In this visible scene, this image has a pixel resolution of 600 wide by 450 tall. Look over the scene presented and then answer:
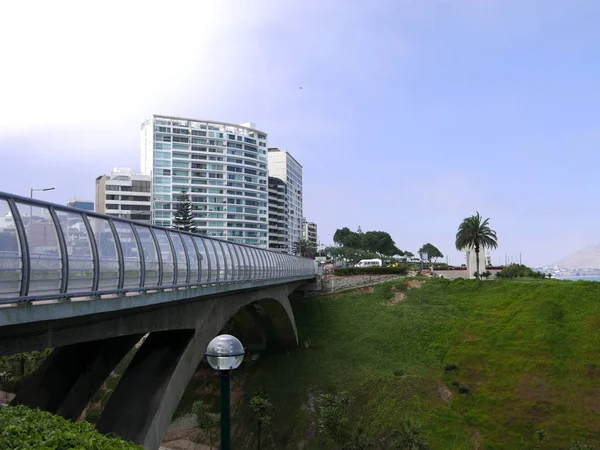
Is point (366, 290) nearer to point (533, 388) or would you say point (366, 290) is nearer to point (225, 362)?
point (533, 388)

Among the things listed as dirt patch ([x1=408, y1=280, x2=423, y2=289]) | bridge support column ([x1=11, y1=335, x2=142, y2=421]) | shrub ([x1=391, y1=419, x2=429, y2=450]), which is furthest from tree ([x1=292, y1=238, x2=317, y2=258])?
bridge support column ([x1=11, y1=335, x2=142, y2=421])

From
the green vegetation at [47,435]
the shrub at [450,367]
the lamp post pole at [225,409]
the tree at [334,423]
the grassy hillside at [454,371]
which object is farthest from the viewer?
the shrub at [450,367]

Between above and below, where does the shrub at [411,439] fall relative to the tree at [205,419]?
above

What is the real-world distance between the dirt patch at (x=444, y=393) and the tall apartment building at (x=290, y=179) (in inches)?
4066

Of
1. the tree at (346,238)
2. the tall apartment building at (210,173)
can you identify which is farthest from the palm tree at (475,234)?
the tree at (346,238)

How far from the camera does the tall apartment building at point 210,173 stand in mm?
105000

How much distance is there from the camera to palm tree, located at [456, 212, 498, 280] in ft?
171

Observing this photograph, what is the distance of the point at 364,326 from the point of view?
1795 inches

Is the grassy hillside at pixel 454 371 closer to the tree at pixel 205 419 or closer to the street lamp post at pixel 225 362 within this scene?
the tree at pixel 205 419

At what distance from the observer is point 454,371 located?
119 feet

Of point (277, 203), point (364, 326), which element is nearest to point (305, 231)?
point (277, 203)

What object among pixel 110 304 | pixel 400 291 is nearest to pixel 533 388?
pixel 400 291

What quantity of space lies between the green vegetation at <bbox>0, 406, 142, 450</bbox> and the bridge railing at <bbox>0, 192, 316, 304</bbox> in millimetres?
1923

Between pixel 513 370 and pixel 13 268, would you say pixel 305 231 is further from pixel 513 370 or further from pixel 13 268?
pixel 13 268
